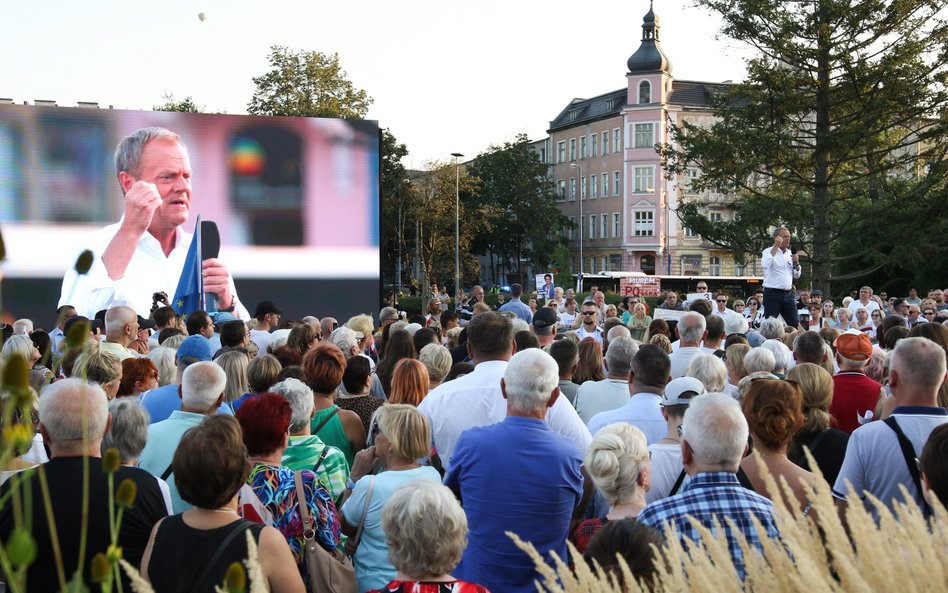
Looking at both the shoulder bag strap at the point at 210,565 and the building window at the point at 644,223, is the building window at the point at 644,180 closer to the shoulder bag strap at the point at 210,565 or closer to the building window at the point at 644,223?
the building window at the point at 644,223

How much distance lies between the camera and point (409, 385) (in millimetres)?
4773

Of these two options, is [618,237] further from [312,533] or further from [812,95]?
[312,533]

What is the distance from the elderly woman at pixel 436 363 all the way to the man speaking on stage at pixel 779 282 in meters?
6.90

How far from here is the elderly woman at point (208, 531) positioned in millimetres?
2646

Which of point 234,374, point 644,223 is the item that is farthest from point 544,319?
point 644,223

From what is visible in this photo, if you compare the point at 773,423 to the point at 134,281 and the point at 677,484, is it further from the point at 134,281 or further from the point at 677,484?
the point at 134,281

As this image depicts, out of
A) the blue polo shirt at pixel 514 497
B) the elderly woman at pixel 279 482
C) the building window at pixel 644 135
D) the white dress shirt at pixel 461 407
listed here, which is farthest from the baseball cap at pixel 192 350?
the building window at pixel 644 135

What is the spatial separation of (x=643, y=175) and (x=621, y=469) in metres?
63.0

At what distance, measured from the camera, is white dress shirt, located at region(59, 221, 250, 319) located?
15.6 meters

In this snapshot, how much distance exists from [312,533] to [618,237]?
209 ft

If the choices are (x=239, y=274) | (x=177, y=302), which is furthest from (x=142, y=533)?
(x=239, y=274)

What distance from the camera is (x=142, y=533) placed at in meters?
3.03

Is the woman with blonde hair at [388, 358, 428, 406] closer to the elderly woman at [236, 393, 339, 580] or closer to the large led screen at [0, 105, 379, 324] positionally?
the elderly woman at [236, 393, 339, 580]

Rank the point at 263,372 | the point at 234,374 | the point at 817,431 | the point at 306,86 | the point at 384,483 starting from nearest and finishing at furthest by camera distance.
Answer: the point at 384,483
the point at 817,431
the point at 263,372
the point at 234,374
the point at 306,86
